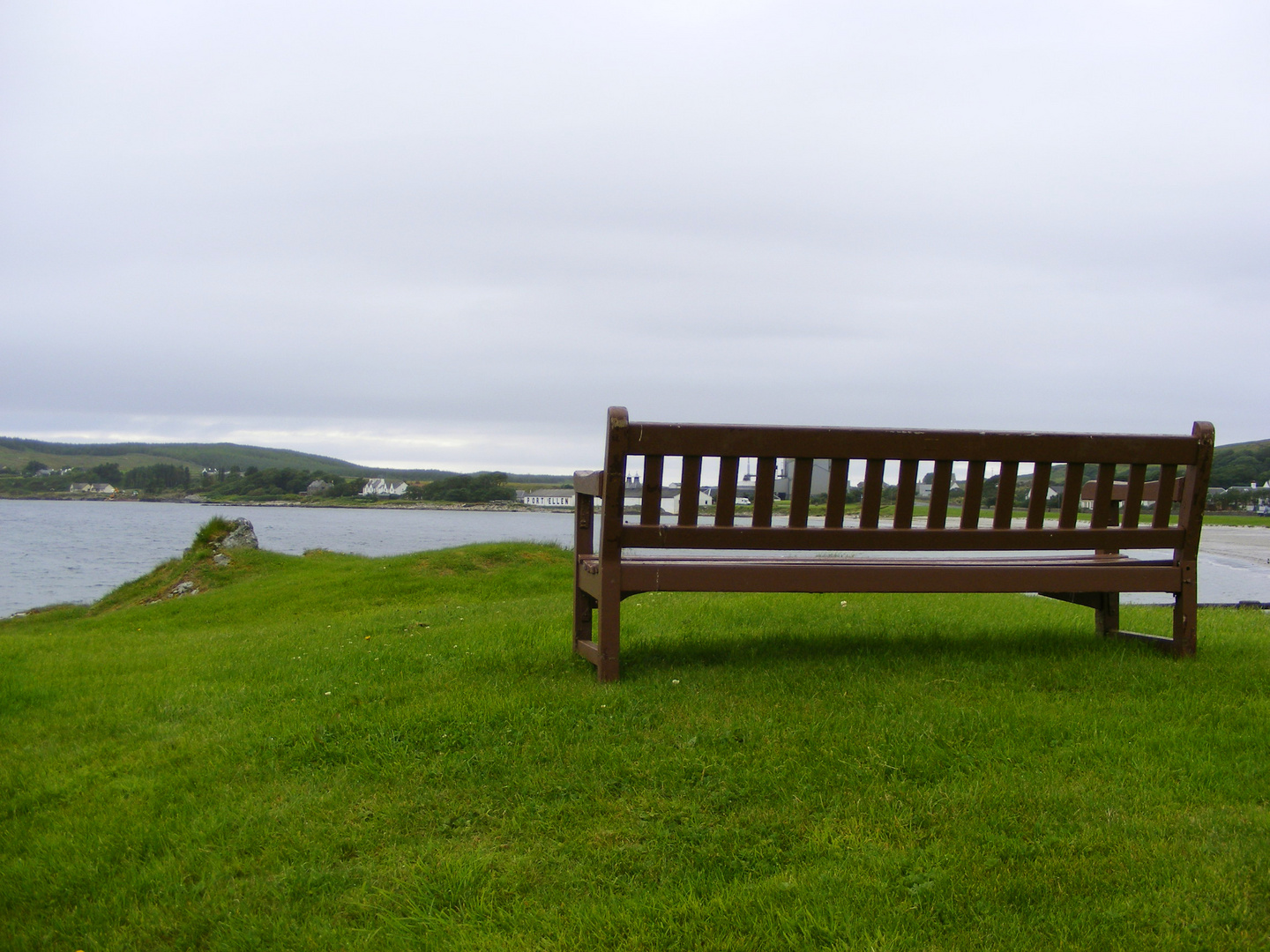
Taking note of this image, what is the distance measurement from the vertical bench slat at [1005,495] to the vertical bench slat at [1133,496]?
2.40ft

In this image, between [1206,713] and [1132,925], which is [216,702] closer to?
[1132,925]

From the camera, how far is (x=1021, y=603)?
333 inches

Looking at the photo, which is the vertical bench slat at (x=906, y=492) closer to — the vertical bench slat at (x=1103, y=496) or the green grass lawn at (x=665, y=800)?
the green grass lawn at (x=665, y=800)

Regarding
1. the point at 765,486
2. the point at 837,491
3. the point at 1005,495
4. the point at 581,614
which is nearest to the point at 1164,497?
the point at 1005,495

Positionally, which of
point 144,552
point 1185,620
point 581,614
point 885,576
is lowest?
point 144,552

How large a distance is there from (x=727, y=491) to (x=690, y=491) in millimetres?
203

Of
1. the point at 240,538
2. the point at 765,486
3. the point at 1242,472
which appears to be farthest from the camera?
the point at 1242,472

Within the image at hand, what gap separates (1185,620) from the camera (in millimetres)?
5238

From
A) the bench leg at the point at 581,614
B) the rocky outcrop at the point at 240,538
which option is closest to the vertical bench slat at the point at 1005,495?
the bench leg at the point at 581,614

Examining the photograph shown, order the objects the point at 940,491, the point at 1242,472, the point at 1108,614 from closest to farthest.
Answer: the point at 940,491
the point at 1108,614
the point at 1242,472

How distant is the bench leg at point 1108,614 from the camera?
5.86 metres

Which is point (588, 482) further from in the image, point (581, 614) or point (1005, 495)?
point (1005, 495)

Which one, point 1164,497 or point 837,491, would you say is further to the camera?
point 1164,497

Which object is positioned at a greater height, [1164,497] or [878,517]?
[1164,497]
